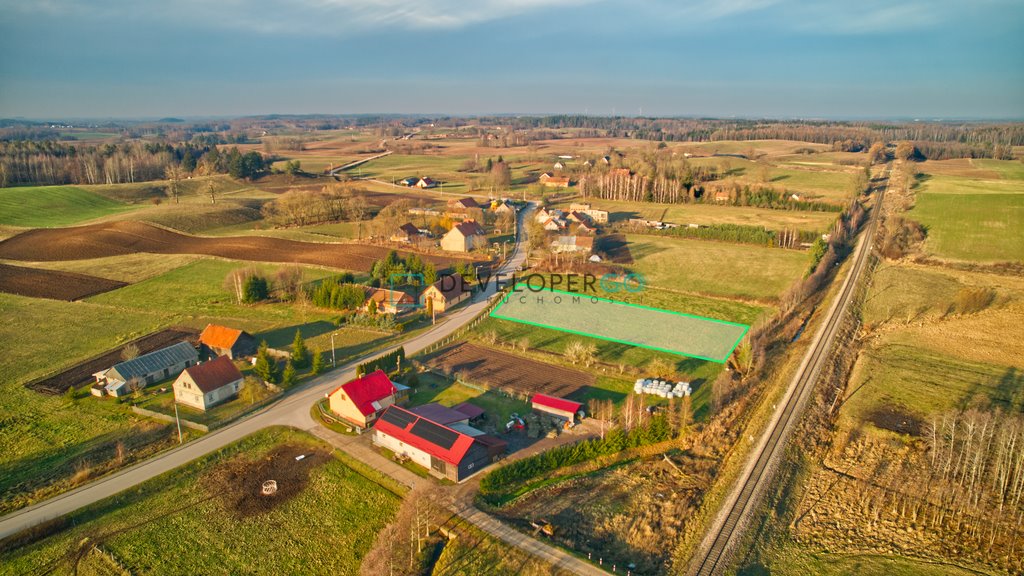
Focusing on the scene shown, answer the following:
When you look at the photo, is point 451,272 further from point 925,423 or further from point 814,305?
point 925,423

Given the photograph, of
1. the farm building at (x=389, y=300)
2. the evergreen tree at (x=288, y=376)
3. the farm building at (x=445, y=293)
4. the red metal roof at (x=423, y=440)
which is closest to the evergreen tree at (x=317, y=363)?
the evergreen tree at (x=288, y=376)

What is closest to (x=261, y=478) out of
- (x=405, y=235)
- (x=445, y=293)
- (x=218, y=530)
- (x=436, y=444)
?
(x=218, y=530)

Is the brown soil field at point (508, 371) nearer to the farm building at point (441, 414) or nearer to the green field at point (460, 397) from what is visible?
the green field at point (460, 397)

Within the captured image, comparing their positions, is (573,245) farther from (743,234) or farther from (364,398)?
(364,398)

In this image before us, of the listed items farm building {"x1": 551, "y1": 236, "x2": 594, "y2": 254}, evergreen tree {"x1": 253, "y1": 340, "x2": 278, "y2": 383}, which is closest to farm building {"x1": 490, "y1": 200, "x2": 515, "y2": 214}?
farm building {"x1": 551, "y1": 236, "x2": 594, "y2": 254}

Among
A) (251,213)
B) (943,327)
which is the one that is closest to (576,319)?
(943,327)
